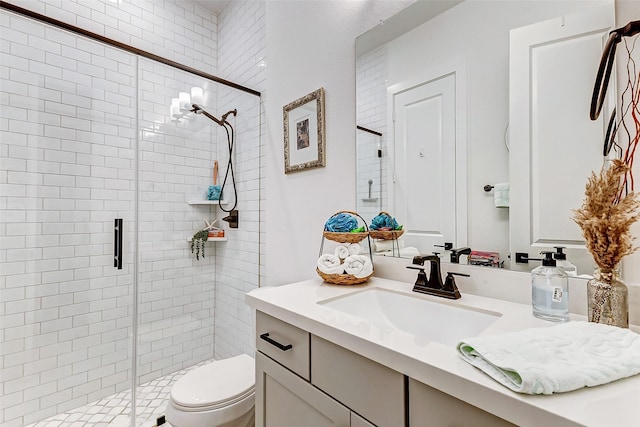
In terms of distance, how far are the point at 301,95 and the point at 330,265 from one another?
104 centimetres

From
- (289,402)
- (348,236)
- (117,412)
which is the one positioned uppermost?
(348,236)

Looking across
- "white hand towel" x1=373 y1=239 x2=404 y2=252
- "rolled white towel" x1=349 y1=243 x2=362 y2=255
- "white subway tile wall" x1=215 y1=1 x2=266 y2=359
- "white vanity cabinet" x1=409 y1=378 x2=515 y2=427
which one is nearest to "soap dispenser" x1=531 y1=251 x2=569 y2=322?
"white vanity cabinet" x1=409 y1=378 x2=515 y2=427

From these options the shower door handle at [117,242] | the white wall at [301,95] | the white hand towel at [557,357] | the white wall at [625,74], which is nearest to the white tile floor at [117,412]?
the shower door handle at [117,242]

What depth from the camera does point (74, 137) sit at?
1917 millimetres

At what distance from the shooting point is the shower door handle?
1972 millimetres

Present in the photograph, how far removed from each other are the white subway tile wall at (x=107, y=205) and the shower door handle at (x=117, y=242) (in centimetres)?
4

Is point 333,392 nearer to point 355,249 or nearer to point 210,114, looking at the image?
point 355,249

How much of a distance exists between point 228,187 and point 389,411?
208cm

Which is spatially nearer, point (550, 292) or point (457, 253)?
point (550, 292)

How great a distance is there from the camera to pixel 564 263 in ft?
2.76

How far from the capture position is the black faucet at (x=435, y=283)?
97 centimetres

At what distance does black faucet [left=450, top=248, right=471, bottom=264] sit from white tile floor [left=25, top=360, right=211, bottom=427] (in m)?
1.97

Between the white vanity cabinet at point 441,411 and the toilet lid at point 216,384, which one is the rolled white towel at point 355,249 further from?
the toilet lid at point 216,384

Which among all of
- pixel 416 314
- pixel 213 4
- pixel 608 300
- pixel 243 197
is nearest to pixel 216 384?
pixel 416 314
